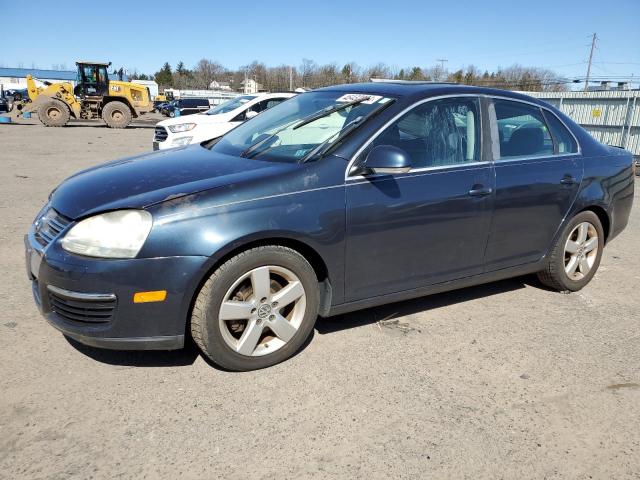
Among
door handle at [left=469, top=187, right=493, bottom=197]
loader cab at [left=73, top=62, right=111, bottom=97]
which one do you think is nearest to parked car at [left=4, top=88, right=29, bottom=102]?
loader cab at [left=73, top=62, right=111, bottom=97]

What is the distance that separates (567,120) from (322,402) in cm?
317

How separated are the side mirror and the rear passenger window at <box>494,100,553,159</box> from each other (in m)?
1.09

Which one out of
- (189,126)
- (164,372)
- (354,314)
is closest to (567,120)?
(354,314)

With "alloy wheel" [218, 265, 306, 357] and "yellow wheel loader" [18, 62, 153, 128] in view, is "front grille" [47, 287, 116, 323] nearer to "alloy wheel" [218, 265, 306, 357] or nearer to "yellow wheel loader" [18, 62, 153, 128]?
"alloy wheel" [218, 265, 306, 357]

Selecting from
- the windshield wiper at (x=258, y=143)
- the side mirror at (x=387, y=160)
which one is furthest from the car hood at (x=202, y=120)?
the side mirror at (x=387, y=160)

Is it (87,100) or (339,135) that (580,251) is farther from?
(87,100)

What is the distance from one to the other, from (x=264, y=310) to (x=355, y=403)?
0.71 metres

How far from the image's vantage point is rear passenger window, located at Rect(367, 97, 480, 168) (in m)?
3.31

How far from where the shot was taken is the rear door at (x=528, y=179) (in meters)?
3.68

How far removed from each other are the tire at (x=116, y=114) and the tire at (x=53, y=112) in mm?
1779

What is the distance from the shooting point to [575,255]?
4352mm

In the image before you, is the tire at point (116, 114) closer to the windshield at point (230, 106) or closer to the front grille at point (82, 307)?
the windshield at point (230, 106)

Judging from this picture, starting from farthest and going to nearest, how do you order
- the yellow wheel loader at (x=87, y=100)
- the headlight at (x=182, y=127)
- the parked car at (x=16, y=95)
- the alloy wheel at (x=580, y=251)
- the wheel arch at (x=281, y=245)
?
the parked car at (x=16, y=95), the yellow wheel loader at (x=87, y=100), the headlight at (x=182, y=127), the alloy wheel at (x=580, y=251), the wheel arch at (x=281, y=245)

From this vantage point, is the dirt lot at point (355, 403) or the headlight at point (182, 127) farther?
the headlight at point (182, 127)
